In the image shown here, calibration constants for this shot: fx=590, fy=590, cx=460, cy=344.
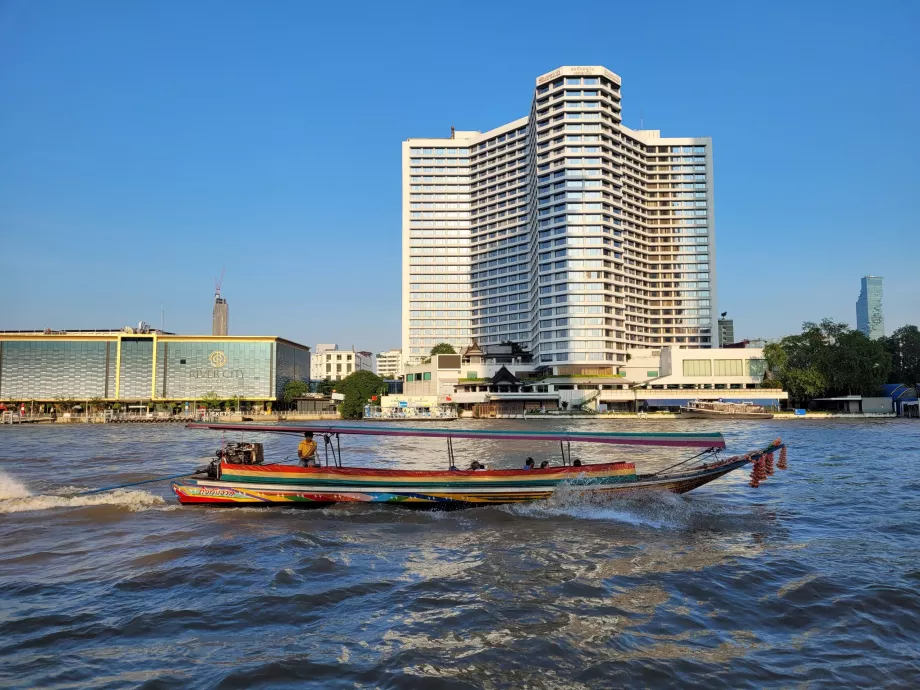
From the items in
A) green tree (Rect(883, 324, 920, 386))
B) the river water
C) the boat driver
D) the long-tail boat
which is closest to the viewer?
the river water

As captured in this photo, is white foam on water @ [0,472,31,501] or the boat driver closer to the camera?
the boat driver

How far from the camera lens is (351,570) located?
421 inches

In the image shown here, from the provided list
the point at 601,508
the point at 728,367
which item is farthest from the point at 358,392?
the point at 601,508

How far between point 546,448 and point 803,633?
28965 mm

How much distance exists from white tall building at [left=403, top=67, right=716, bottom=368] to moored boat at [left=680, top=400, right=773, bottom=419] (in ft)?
58.8

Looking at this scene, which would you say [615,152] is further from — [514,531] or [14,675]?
[14,675]

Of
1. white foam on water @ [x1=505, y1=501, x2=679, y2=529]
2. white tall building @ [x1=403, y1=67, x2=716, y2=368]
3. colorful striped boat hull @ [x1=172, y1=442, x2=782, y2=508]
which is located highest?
white tall building @ [x1=403, y1=67, x2=716, y2=368]

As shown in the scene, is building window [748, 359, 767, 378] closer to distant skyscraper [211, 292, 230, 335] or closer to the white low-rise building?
the white low-rise building

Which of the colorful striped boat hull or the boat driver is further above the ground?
the boat driver

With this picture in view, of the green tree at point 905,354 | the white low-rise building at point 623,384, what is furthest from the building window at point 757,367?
the green tree at point 905,354

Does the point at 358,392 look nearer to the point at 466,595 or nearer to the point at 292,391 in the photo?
the point at 292,391

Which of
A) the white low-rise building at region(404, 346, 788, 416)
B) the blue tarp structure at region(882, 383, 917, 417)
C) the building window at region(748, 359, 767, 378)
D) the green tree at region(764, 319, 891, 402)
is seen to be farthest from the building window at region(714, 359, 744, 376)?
the blue tarp structure at region(882, 383, 917, 417)

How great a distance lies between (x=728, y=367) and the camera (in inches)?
3484

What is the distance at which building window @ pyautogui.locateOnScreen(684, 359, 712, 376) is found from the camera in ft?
291
